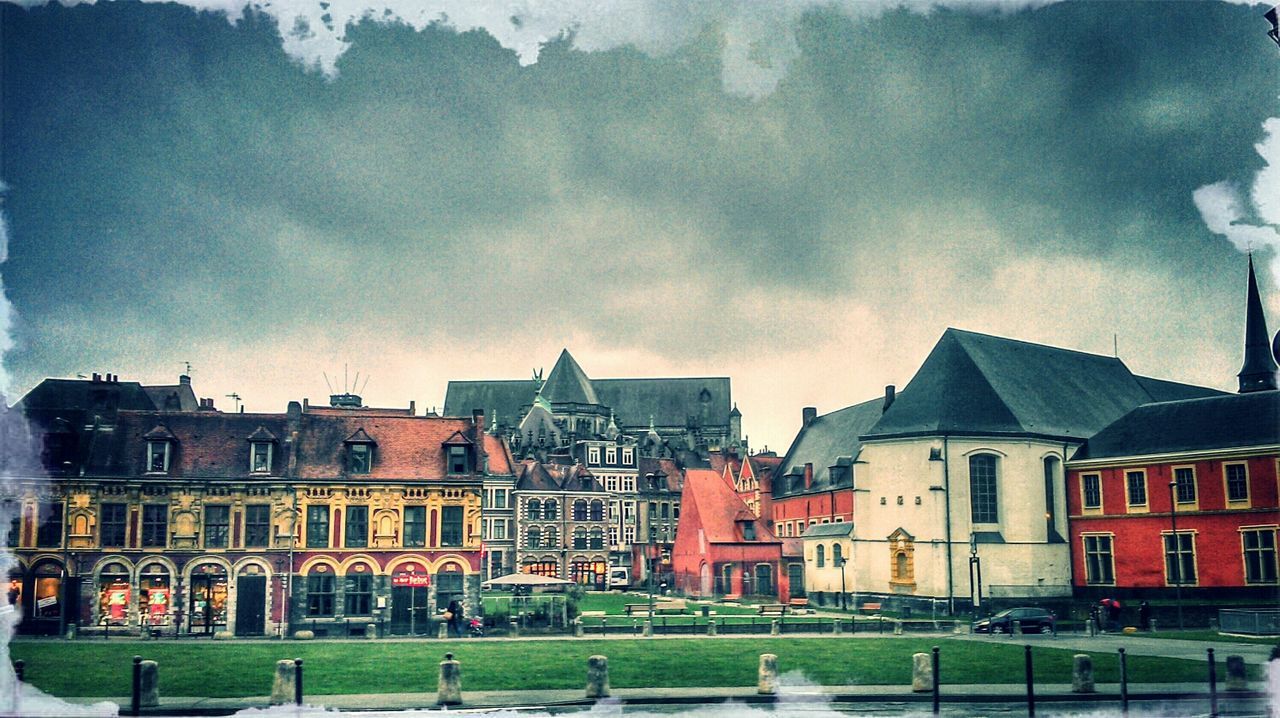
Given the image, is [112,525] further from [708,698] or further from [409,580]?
[708,698]

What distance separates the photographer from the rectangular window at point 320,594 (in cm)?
3284

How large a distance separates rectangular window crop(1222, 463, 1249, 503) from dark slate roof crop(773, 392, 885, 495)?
1891 centimetres

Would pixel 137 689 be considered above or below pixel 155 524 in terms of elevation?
below

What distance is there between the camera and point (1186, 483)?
3694 cm

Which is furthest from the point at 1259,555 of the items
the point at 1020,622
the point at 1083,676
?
the point at 1083,676

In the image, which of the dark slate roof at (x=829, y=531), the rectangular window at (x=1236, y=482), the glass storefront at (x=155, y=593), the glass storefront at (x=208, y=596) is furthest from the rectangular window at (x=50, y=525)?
the rectangular window at (x=1236, y=482)

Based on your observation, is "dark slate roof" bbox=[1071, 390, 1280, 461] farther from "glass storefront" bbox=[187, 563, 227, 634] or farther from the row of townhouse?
"glass storefront" bbox=[187, 563, 227, 634]

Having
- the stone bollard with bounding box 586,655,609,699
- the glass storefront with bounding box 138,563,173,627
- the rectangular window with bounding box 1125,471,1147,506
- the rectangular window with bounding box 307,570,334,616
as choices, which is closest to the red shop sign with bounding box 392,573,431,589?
the rectangular window with bounding box 307,570,334,616

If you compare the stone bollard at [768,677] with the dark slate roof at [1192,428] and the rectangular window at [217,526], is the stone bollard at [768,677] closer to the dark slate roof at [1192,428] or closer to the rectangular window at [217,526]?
the rectangular window at [217,526]

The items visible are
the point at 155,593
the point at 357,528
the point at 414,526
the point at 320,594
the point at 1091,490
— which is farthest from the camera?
the point at 1091,490

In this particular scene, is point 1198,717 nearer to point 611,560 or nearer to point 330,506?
point 330,506

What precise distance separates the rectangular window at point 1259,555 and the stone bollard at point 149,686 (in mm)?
32602

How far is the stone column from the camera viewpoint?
17672 mm

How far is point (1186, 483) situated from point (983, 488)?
285 inches
